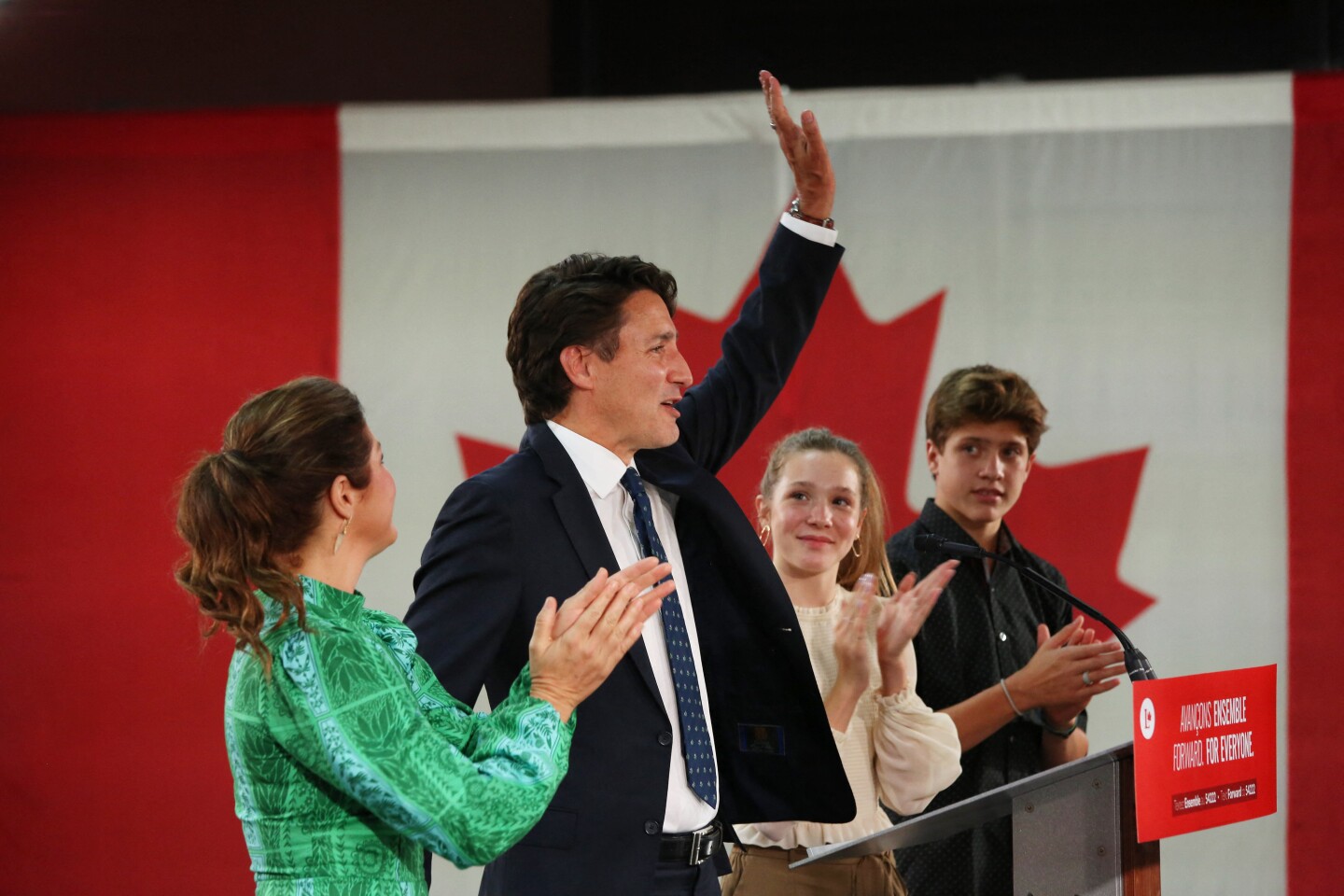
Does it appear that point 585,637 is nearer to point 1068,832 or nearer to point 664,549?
point 664,549

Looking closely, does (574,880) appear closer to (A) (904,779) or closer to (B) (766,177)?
(A) (904,779)

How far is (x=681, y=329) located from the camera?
12.2ft

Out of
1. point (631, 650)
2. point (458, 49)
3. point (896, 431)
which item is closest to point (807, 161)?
point (631, 650)

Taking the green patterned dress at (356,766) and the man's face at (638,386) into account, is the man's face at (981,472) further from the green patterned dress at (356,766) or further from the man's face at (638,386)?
the green patterned dress at (356,766)

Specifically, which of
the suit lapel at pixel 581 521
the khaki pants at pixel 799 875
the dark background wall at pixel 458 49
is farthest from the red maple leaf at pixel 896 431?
the suit lapel at pixel 581 521

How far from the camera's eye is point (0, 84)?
13.3ft

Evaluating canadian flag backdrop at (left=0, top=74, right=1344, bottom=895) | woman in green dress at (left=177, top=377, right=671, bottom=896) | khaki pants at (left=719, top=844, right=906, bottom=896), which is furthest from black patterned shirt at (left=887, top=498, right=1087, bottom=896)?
woman in green dress at (left=177, top=377, right=671, bottom=896)

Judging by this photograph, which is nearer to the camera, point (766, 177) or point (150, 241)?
point (766, 177)

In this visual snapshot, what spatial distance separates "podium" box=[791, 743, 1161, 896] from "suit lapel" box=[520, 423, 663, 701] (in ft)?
1.11

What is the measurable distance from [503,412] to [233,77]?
1319 millimetres

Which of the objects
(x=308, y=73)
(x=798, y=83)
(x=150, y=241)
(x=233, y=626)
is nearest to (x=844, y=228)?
(x=798, y=83)

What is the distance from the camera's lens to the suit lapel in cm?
176

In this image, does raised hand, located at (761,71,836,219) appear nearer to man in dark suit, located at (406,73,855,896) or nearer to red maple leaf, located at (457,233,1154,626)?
man in dark suit, located at (406,73,855,896)

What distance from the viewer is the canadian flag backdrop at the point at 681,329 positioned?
349 cm
